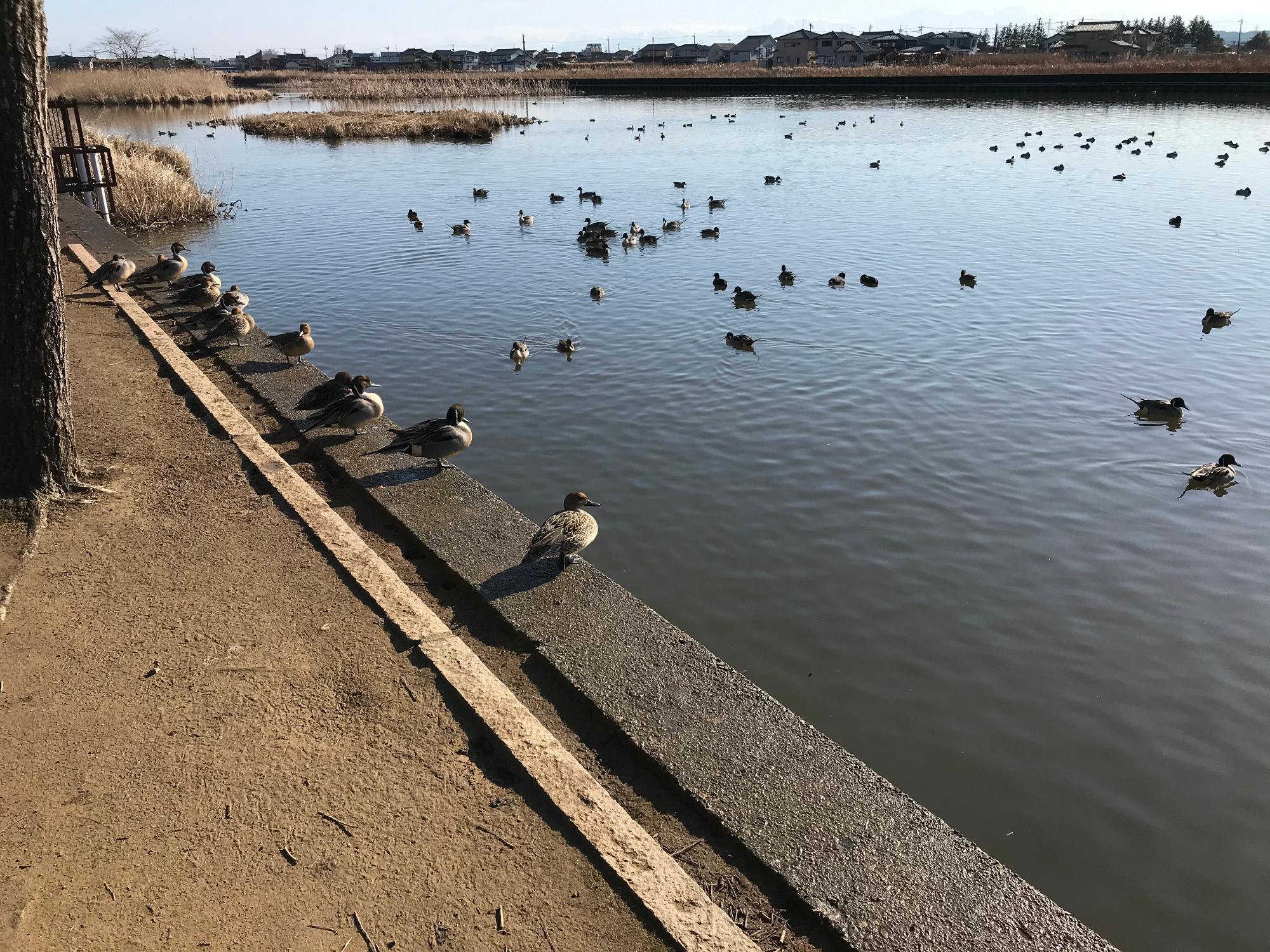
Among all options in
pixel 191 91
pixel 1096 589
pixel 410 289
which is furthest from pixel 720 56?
pixel 1096 589

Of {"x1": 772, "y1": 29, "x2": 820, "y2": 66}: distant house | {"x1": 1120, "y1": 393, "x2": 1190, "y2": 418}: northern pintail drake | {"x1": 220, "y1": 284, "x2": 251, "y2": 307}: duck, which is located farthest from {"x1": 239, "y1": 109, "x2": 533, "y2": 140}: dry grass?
{"x1": 772, "y1": 29, "x2": 820, "y2": 66}: distant house

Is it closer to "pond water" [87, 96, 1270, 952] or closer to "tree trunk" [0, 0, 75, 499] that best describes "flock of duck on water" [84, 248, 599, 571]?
"pond water" [87, 96, 1270, 952]

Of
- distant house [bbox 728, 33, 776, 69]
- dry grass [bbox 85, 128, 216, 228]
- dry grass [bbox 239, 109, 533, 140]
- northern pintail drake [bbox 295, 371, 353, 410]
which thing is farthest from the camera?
distant house [bbox 728, 33, 776, 69]

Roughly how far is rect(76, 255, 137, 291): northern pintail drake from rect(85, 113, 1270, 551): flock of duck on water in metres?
0.01

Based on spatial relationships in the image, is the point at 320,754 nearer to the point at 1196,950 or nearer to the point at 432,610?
the point at 432,610

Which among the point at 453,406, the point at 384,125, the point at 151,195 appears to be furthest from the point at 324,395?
the point at 384,125

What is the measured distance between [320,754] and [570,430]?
22.5ft

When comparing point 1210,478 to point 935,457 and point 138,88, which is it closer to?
point 935,457

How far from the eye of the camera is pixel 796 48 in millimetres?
130375

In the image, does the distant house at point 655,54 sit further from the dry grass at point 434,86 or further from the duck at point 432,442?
the duck at point 432,442

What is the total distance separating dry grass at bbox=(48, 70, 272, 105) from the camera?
6047 cm

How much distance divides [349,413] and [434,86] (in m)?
67.1

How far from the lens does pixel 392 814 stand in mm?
3971

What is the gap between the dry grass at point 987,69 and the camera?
69125mm
